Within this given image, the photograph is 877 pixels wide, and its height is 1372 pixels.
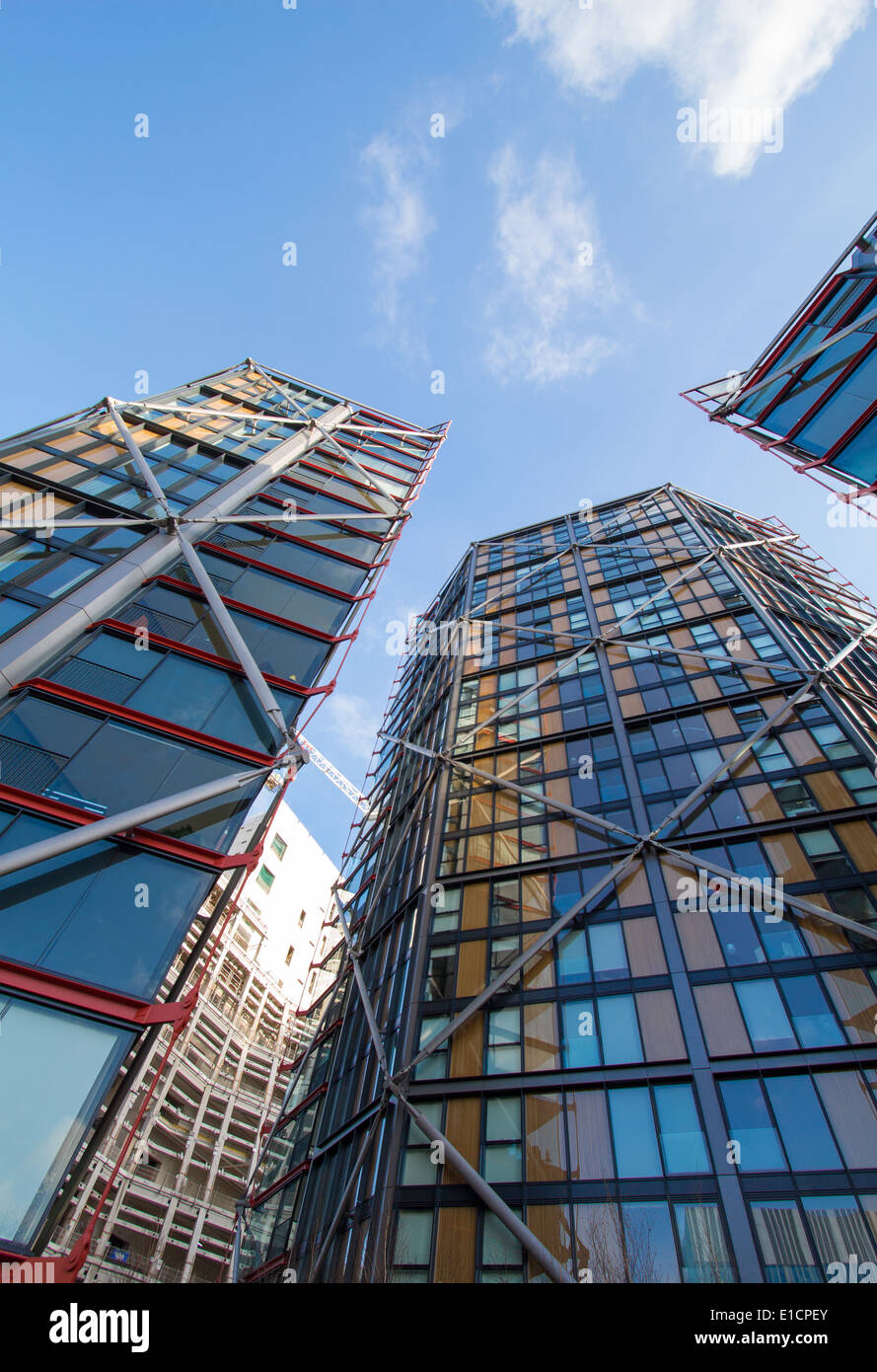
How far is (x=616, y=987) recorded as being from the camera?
20.1 metres

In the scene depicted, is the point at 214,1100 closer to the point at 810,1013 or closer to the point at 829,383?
the point at 810,1013

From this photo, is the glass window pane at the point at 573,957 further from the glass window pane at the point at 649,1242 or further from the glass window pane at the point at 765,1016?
the glass window pane at the point at 649,1242

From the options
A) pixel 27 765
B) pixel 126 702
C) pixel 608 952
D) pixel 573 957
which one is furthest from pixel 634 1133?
pixel 27 765

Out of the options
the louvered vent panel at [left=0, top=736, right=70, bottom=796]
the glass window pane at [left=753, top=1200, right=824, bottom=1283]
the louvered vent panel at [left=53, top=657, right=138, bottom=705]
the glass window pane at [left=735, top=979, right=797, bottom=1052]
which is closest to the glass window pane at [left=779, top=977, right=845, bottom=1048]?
the glass window pane at [left=735, top=979, right=797, bottom=1052]

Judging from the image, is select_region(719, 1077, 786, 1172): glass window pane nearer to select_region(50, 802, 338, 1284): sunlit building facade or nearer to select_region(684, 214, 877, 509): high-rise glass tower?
select_region(50, 802, 338, 1284): sunlit building facade

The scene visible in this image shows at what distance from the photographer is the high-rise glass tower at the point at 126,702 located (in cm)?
970

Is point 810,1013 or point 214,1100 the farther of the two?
point 214,1100

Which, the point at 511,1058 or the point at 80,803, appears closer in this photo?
the point at 80,803

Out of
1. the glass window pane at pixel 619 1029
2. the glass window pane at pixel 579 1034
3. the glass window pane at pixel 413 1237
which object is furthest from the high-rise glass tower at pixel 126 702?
the glass window pane at pixel 619 1029

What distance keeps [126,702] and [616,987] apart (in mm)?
14897
